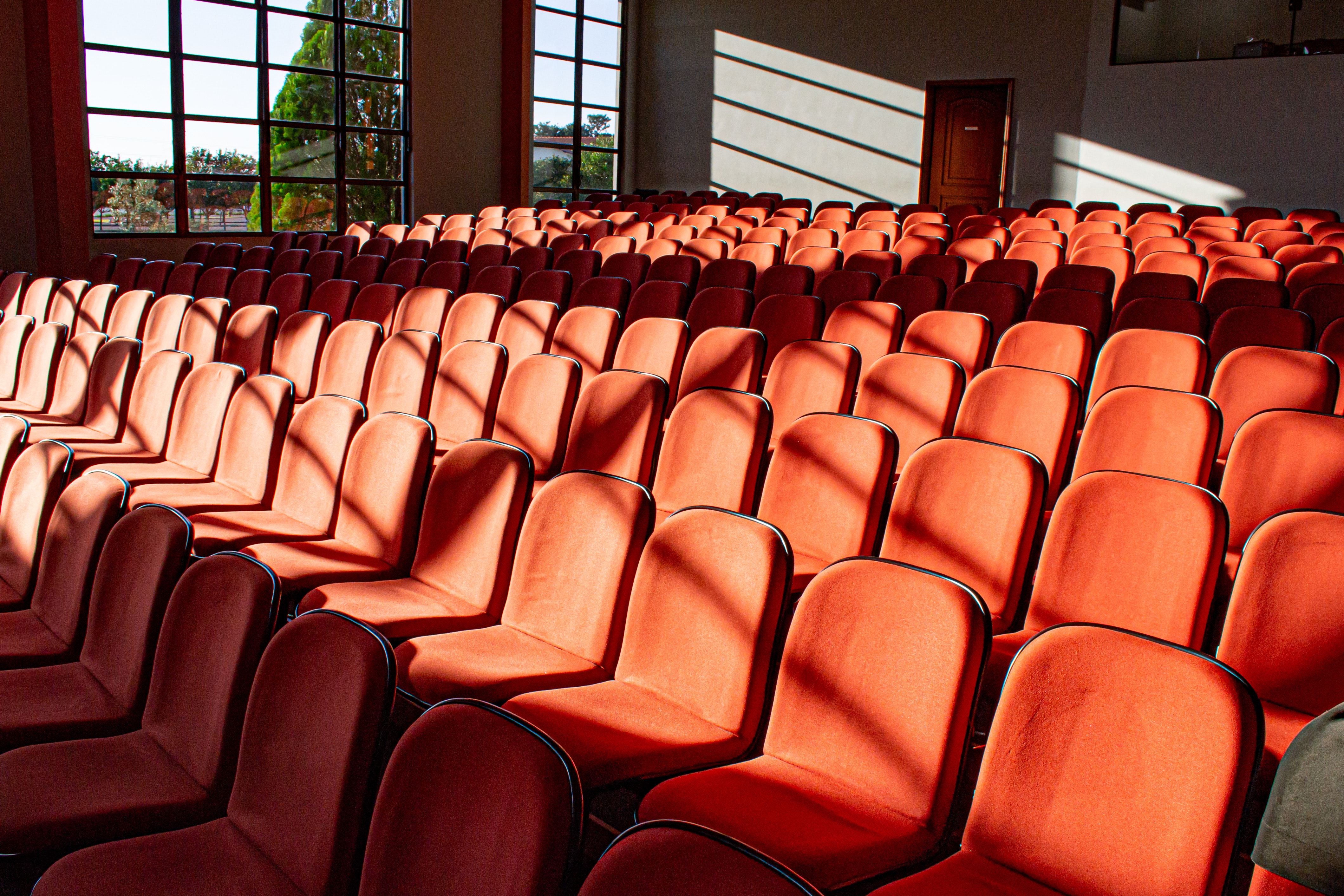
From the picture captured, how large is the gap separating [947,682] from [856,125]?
1162cm

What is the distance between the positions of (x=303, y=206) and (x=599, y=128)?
461 cm

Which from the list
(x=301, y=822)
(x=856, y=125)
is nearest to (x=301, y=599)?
(x=301, y=822)

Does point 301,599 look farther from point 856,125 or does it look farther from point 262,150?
point 856,125

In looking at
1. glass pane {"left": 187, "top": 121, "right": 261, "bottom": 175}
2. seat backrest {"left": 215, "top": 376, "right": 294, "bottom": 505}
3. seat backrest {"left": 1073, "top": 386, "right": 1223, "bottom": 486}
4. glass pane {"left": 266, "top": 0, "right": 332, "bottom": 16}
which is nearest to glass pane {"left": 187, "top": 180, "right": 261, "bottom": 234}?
glass pane {"left": 187, "top": 121, "right": 261, "bottom": 175}

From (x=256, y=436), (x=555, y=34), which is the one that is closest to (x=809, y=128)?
(x=555, y=34)

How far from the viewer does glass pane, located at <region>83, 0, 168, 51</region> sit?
356 inches

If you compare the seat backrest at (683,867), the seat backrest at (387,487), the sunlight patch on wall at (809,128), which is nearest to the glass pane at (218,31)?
the sunlight patch on wall at (809,128)

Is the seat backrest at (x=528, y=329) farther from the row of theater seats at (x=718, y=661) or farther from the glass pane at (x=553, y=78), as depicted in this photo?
the glass pane at (x=553, y=78)

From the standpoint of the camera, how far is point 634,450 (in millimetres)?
3127

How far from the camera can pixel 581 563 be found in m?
2.22

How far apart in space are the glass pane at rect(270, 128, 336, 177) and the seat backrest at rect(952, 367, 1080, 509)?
9180 millimetres

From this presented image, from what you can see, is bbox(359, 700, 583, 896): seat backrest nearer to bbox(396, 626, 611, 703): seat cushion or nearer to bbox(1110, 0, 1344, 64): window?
bbox(396, 626, 611, 703): seat cushion

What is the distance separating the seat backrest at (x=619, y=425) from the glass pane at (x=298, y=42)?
8.75 metres

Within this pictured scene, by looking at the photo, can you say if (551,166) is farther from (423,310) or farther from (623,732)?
(623,732)
